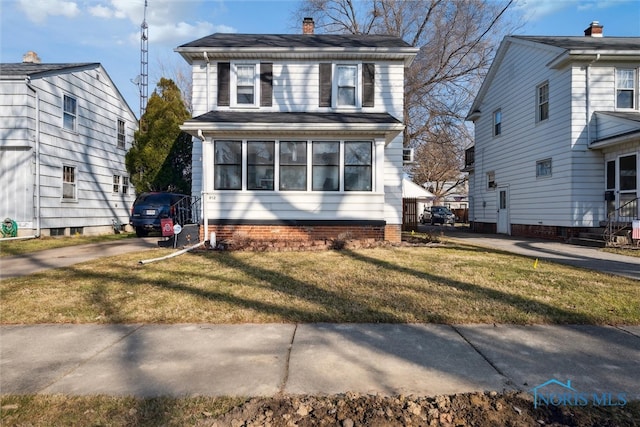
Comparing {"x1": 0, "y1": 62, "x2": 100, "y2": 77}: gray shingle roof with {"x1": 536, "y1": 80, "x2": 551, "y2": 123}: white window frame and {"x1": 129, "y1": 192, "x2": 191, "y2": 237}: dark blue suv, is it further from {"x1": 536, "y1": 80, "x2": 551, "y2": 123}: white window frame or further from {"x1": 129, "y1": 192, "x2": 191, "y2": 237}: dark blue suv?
{"x1": 536, "y1": 80, "x2": 551, "y2": 123}: white window frame

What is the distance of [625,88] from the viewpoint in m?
13.0

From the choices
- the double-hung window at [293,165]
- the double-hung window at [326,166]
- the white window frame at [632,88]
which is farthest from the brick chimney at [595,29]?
the double-hung window at [293,165]

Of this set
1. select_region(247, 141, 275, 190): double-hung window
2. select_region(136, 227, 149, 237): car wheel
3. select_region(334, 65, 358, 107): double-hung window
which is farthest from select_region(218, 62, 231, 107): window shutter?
select_region(136, 227, 149, 237): car wheel

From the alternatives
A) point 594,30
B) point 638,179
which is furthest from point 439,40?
point 638,179

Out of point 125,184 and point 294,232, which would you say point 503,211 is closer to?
point 294,232

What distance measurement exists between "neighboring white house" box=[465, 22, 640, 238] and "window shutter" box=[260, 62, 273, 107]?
10.1 metres

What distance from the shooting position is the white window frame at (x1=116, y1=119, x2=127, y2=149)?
59.1 ft

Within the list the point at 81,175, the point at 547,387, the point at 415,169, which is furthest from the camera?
the point at 415,169

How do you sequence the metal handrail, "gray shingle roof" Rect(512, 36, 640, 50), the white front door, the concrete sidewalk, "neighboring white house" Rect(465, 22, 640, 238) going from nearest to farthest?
1. the concrete sidewalk
2. the metal handrail
3. "neighboring white house" Rect(465, 22, 640, 238)
4. "gray shingle roof" Rect(512, 36, 640, 50)
5. the white front door

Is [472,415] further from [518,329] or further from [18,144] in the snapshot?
[18,144]

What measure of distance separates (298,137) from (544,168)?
10072 millimetres

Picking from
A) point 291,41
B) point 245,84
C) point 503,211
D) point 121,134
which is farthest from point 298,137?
point 121,134

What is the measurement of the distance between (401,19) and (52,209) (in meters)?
20.7

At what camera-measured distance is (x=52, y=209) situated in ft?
43.9
